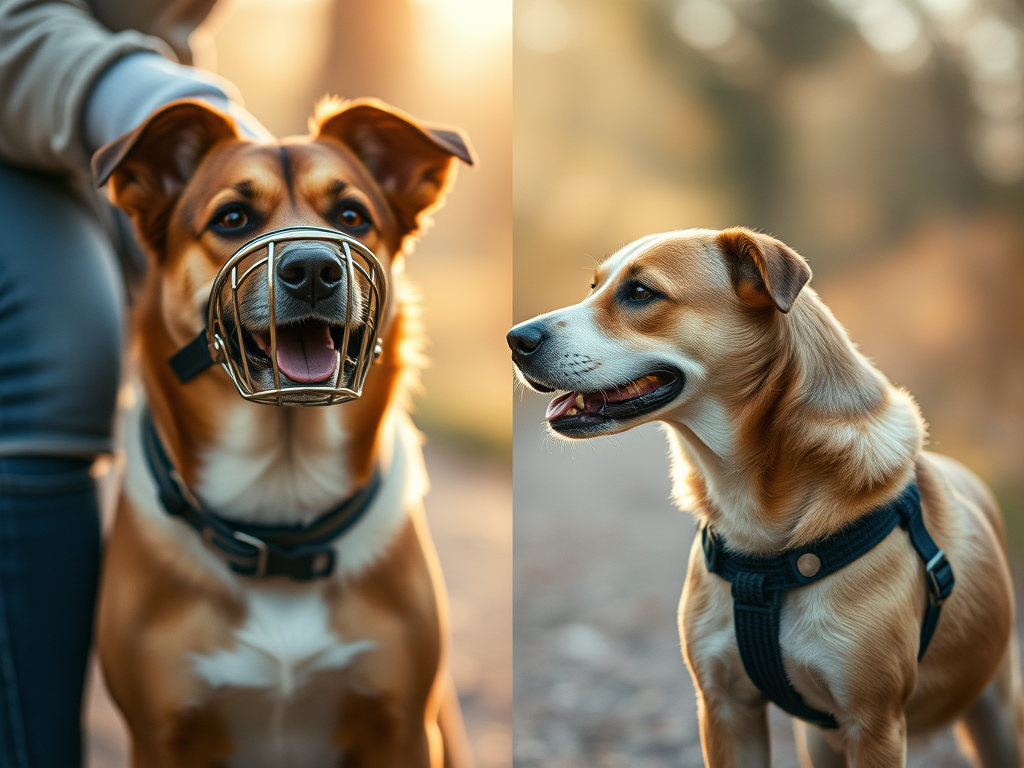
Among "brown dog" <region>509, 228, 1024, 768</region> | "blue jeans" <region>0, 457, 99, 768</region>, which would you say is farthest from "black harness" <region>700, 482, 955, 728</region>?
"blue jeans" <region>0, 457, 99, 768</region>

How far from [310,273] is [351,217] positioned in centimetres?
46

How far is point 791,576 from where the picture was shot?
4.20 feet

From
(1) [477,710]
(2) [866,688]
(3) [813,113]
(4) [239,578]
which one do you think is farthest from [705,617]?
(3) [813,113]

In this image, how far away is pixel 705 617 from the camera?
4.44 ft

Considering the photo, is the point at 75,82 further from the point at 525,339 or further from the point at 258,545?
the point at 525,339

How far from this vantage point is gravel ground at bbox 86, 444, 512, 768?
11.5 ft

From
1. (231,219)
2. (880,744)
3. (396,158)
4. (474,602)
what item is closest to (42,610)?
(231,219)

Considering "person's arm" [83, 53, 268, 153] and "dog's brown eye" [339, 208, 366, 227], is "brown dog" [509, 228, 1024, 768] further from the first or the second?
"person's arm" [83, 53, 268, 153]

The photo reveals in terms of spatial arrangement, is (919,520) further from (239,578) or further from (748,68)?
(748,68)

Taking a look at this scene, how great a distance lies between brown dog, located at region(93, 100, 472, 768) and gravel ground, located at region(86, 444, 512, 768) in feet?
1.16

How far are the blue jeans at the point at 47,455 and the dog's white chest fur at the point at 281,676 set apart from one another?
1.45ft

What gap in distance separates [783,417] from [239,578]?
3.80ft

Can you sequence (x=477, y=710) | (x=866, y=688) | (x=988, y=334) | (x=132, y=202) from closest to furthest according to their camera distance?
(x=866, y=688), (x=132, y=202), (x=477, y=710), (x=988, y=334)

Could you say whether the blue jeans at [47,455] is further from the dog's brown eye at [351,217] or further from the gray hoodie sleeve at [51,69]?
the dog's brown eye at [351,217]
